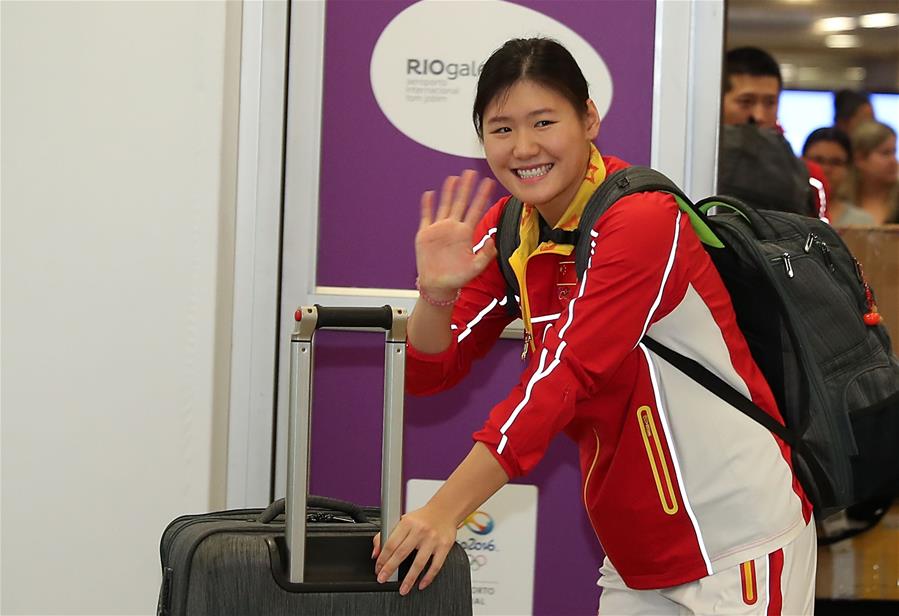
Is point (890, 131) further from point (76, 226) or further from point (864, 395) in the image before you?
point (76, 226)

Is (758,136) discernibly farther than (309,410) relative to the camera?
Yes

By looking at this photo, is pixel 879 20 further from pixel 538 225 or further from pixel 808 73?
pixel 538 225

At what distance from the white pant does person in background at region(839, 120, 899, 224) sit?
242 cm

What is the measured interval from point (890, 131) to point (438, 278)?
2.87 metres

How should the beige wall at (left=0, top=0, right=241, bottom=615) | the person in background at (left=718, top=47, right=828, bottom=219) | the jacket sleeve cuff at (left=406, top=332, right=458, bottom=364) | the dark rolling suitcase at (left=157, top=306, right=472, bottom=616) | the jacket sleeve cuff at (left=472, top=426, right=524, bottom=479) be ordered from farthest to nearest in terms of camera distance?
the person in background at (left=718, top=47, right=828, bottom=219) < the beige wall at (left=0, top=0, right=241, bottom=615) < the jacket sleeve cuff at (left=406, top=332, right=458, bottom=364) < the jacket sleeve cuff at (left=472, top=426, right=524, bottom=479) < the dark rolling suitcase at (left=157, top=306, right=472, bottom=616)

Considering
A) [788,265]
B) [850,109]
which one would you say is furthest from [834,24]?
[788,265]

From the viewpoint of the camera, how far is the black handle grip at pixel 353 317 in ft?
5.40

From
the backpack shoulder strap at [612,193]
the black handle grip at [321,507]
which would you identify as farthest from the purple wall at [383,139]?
the black handle grip at [321,507]

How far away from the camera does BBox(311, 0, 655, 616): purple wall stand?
334cm

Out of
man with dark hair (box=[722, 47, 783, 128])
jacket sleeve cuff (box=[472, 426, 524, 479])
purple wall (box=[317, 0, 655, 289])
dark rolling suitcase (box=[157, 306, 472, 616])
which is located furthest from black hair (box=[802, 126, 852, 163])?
dark rolling suitcase (box=[157, 306, 472, 616])

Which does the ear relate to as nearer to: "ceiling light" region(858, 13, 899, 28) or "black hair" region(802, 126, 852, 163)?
"black hair" region(802, 126, 852, 163)

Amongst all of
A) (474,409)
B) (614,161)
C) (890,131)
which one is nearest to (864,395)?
(614,161)

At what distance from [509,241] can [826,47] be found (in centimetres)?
251

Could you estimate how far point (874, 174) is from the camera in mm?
4266
